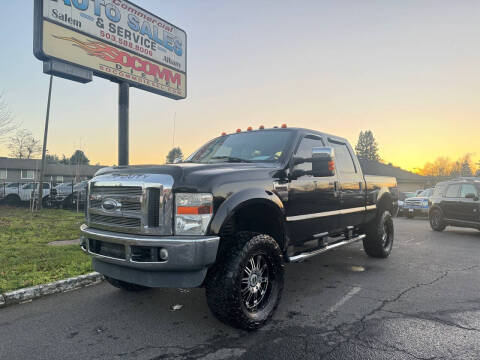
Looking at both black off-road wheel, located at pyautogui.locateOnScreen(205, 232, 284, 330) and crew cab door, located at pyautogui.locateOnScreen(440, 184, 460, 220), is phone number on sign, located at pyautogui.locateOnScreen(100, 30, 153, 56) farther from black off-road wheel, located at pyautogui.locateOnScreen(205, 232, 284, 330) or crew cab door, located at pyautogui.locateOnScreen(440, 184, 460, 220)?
crew cab door, located at pyautogui.locateOnScreen(440, 184, 460, 220)

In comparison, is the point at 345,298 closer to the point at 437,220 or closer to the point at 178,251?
the point at 178,251

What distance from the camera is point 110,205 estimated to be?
3348mm

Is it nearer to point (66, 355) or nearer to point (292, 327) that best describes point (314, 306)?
point (292, 327)

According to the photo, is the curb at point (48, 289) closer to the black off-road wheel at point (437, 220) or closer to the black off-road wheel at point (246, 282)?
the black off-road wheel at point (246, 282)

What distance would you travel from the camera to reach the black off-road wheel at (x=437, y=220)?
37.0 feet

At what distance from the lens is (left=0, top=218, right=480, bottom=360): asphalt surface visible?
9.45 feet

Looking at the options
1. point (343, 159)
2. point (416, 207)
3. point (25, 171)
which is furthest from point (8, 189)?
point (25, 171)

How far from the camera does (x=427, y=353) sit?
2.81 m

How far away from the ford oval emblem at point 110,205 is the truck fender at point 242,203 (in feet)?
3.21

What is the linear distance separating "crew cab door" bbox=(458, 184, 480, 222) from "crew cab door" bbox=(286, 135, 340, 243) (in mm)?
7543

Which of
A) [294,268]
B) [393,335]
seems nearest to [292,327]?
[393,335]

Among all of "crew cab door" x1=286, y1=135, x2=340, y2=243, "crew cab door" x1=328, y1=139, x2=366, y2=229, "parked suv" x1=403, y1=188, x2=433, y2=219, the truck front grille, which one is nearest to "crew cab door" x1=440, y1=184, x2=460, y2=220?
"parked suv" x1=403, y1=188, x2=433, y2=219

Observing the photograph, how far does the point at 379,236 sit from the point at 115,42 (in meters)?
8.15

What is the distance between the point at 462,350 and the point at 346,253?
14.1 feet
